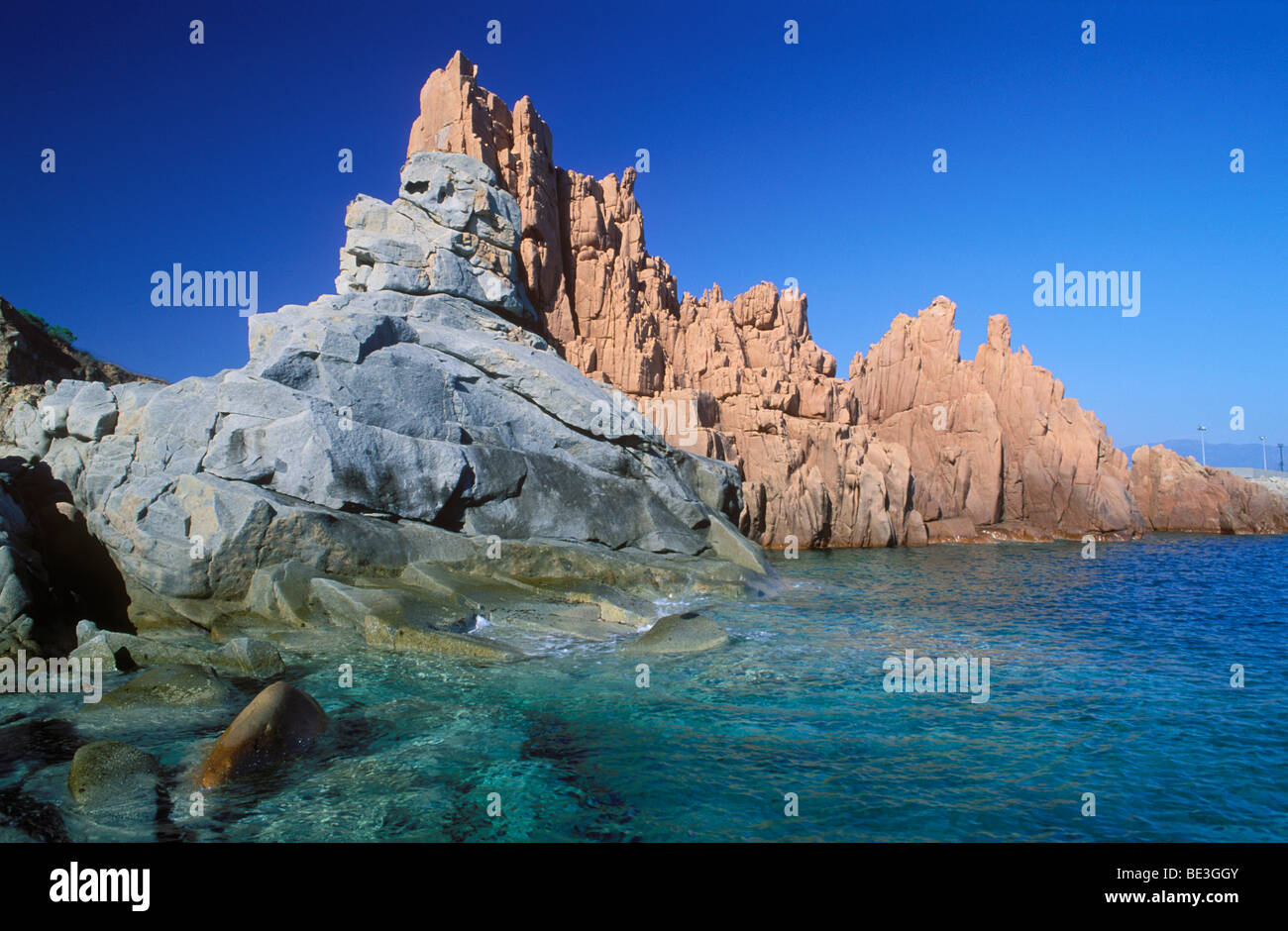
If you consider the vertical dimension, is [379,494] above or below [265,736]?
above

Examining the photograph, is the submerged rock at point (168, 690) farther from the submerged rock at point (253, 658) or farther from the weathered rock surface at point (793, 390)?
the weathered rock surface at point (793, 390)

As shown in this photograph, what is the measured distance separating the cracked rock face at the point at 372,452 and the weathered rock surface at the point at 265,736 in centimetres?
976

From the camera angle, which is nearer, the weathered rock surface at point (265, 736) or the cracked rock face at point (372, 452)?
the weathered rock surface at point (265, 736)

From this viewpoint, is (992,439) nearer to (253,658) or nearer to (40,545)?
(253,658)

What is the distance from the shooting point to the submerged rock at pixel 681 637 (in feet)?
60.3

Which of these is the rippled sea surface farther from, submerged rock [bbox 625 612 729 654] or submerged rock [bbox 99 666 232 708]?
submerged rock [bbox 99 666 232 708]

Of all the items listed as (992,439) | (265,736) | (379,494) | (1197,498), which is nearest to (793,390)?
(992,439)

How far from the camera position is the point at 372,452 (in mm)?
23828

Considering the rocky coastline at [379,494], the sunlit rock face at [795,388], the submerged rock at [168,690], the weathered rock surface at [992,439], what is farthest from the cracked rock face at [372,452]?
the weathered rock surface at [992,439]

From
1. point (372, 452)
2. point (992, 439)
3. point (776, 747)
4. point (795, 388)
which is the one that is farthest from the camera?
point (992, 439)

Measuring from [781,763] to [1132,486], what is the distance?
76.2m

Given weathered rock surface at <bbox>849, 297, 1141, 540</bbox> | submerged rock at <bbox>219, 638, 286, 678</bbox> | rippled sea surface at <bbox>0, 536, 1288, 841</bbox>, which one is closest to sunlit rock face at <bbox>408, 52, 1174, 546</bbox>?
weathered rock surface at <bbox>849, 297, 1141, 540</bbox>

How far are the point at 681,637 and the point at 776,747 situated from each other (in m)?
6.44
